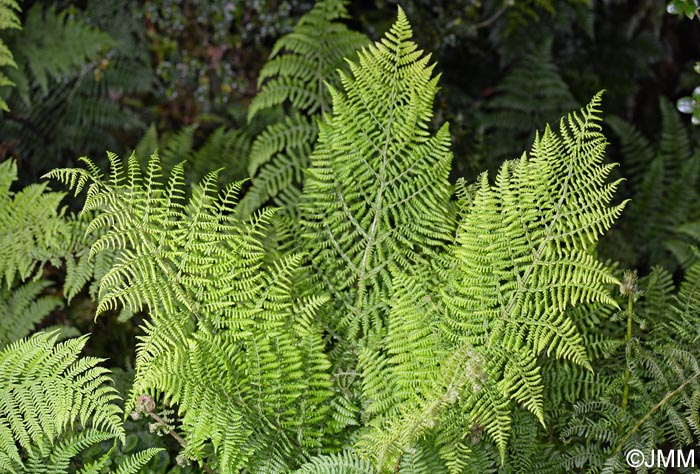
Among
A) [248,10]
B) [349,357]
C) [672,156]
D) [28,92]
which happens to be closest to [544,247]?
[349,357]

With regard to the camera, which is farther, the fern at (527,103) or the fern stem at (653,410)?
the fern at (527,103)

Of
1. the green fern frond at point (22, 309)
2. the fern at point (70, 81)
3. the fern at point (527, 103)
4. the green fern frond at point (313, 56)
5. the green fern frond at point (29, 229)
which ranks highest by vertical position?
the fern at point (527, 103)

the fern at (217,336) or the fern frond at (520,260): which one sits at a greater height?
the fern frond at (520,260)

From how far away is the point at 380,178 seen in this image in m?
2.04

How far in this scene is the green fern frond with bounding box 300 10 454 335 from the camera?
78.7 inches

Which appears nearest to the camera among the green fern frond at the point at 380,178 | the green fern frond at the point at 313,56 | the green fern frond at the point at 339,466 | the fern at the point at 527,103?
the green fern frond at the point at 339,466

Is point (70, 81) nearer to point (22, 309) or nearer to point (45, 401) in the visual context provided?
point (22, 309)

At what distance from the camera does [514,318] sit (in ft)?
5.73

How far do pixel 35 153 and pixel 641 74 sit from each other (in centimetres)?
295

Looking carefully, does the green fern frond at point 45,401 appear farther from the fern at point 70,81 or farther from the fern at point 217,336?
the fern at point 70,81

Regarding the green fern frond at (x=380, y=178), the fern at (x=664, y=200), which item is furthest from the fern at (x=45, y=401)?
the fern at (x=664, y=200)

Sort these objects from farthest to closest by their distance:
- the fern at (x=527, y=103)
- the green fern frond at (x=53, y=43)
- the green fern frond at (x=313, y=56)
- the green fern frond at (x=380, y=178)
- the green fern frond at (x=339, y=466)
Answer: the fern at (x=527, y=103)
the green fern frond at (x=53, y=43)
the green fern frond at (x=313, y=56)
the green fern frond at (x=380, y=178)
the green fern frond at (x=339, y=466)

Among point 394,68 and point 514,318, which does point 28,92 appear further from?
point 514,318

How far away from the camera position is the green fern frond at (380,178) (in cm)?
200
